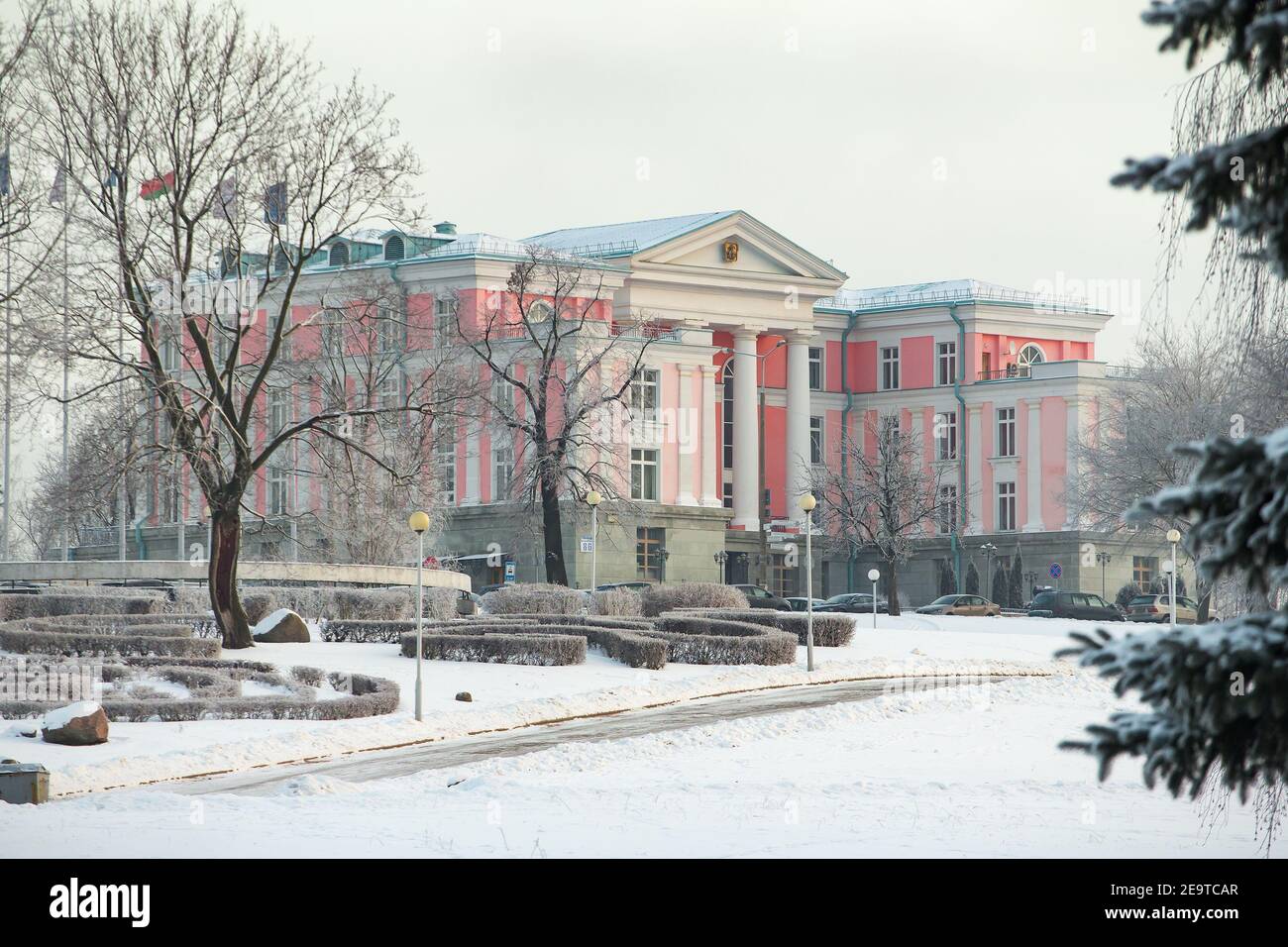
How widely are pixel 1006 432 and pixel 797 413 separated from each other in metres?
8.88

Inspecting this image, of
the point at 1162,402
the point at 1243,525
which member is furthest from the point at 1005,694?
the point at 1162,402

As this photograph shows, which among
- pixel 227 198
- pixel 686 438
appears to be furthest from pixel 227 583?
pixel 686 438

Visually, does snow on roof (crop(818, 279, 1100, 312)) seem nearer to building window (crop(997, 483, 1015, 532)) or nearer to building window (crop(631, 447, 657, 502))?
building window (crop(997, 483, 1015, 532))

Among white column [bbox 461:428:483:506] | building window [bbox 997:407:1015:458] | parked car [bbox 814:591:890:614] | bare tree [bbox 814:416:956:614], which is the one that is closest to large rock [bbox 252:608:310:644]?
parked car [bbox 814:591:890:614]

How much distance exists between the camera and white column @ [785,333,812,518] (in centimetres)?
7688

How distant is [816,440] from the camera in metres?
80.9

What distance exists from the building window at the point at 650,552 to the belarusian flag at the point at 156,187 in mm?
35848

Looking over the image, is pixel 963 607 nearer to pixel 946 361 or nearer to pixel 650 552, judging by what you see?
pixel 650 552

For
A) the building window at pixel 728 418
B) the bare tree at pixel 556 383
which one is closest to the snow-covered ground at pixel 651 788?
the bare tree at pixel 556 383

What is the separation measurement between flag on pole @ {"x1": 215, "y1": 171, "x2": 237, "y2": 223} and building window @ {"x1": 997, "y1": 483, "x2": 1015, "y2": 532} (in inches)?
2012

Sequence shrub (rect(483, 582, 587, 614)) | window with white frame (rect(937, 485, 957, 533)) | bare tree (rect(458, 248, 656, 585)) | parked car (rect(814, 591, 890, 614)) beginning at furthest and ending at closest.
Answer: window with white frame (rect(937, 485, 957, 533)) < parked car (rect(814, 591, 890, 614)) < bare tree (rect(458, 248, 656, 585)) < shrub (rect(483, 582, 587, 614))

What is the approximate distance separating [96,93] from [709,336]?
3883 cm
